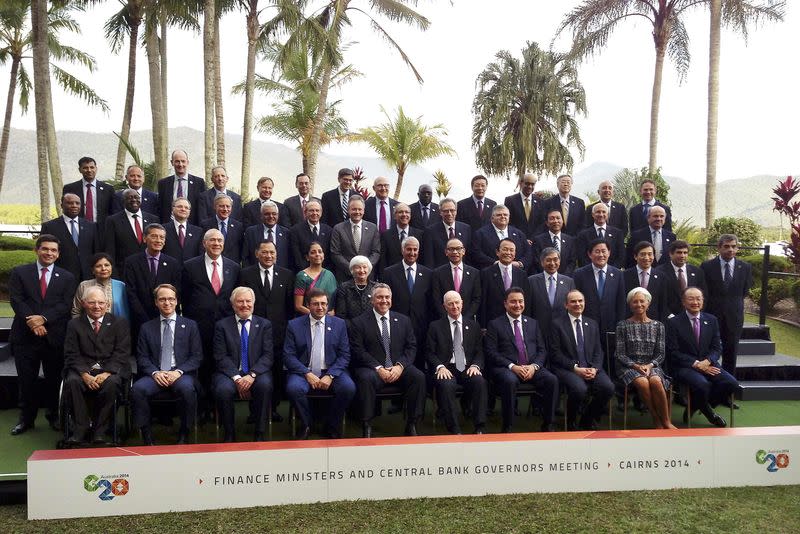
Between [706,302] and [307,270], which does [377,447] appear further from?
[706,302]

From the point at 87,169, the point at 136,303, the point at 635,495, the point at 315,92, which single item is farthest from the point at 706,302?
the point at 315,92

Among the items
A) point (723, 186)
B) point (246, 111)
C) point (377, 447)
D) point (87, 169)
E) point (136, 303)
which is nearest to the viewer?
point (377, 447)

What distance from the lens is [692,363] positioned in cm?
582

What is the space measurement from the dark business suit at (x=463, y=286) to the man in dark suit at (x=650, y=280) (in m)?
1.45

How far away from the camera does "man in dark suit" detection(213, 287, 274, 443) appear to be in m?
5.04

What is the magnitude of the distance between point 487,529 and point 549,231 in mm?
3666

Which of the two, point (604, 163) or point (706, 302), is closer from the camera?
point (706, 302)

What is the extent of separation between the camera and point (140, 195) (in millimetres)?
6793

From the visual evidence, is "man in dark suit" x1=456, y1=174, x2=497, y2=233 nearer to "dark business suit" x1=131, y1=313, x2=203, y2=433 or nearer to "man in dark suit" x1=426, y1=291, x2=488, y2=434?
"man in dark suit" x1=426, y1=291, x2=488, y2=434

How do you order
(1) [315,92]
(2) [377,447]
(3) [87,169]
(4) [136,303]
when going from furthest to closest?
1. (1) [315,92]
2. (3) [87,169]
3. (4) [136,303]
4. (2) [377,447]

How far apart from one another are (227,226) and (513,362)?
298 cm

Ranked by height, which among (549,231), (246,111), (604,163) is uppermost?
(604,163)

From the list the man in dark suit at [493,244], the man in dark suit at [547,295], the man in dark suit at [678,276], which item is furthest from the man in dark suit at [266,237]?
the man in dark suit at [678,276]

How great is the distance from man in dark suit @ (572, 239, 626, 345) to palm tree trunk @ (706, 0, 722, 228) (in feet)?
37.6
